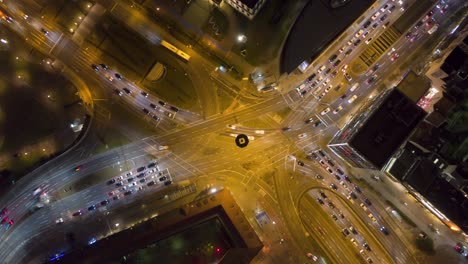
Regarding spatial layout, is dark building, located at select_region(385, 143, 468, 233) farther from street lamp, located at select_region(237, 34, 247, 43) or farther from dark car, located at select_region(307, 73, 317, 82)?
street lamp, located at select_region(237, 34, 247, 43)

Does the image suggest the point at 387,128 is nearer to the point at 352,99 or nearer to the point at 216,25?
the point at 352,99

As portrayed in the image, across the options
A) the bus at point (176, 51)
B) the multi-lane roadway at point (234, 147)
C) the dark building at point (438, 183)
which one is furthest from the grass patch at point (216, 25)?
the dark building at point (438, 183)

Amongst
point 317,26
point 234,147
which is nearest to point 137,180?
point 234,147

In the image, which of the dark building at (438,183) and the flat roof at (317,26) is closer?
the dark building at (438,183)

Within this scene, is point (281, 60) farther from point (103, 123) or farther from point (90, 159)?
point (90, 159)

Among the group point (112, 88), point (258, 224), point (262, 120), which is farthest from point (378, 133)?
point (112, 88)

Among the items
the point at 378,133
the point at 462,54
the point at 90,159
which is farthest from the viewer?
the point at 90,159

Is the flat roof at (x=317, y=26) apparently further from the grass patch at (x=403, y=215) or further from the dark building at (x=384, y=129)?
the grass patch at (x=403, y=215)
